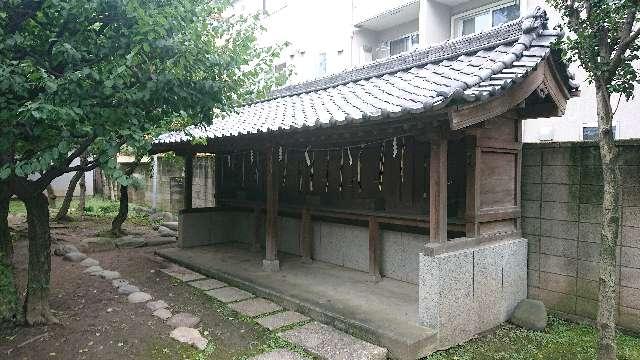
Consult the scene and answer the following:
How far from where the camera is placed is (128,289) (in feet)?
27.0

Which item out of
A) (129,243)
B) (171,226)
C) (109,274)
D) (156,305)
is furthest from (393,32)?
(156,305)

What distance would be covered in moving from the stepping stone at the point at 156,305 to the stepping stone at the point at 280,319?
1.83m

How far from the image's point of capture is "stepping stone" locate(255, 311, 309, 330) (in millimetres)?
6462

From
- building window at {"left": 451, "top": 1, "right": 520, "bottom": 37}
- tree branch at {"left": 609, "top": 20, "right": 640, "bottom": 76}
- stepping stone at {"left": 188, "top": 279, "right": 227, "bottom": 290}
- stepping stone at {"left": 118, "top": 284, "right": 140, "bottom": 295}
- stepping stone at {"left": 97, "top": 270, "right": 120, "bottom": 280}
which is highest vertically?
building window at {"left": 451, "top": 1, "right": 520, "bottom": 37}

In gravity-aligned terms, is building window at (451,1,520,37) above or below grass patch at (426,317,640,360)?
above

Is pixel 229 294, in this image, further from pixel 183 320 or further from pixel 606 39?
pixel 606 39

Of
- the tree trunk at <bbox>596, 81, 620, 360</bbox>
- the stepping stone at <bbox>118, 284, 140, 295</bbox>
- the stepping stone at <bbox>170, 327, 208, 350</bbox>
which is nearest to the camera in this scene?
the tree trunk at <bbox>596, 81, 620, 360</bbox>

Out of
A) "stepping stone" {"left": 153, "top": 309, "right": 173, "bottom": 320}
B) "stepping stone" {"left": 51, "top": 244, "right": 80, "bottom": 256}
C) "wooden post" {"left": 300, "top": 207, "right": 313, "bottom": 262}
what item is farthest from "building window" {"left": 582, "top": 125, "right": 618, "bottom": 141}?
"stepping stone" {"left": 51, "top": 244, "right": 80, "bottom": 256}

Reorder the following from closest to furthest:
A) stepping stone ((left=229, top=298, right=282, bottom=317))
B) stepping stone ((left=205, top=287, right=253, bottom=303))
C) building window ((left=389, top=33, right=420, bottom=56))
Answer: stepping stone ((left=229, top=298, right=282, bottom=317)) < stepping stone ((left=205, top=287, right=253, bottom=303)) < building window ((left=389, top=33, right=420, bottom=56))

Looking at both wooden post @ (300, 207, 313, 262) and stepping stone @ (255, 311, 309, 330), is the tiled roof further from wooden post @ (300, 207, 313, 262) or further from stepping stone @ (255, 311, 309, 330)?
stepping stone @ (255, 311, 309, 330)

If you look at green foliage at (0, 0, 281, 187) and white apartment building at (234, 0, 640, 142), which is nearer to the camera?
green foliage at (0, 0, 281, 187)

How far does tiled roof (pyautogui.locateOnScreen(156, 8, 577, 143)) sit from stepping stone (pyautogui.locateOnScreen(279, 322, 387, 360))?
301cm

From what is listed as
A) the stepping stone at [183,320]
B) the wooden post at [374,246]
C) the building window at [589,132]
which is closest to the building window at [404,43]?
the building window at [589,132]

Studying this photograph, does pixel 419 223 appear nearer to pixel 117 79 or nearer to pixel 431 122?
pixel 431 122
